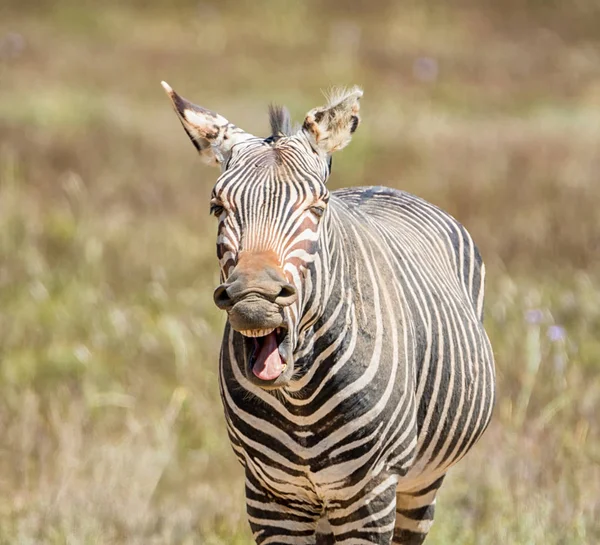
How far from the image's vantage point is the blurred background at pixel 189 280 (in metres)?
6.16

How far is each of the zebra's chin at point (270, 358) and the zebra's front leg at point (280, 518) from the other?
0.81 m

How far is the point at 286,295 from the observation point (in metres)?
2.95

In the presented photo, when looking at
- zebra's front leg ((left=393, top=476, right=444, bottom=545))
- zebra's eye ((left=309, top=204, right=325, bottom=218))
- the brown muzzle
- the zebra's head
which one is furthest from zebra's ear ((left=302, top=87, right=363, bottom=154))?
zebra's front leg ((left=393, top=476, right=444, bottom=545))

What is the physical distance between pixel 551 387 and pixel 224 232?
4735 mm

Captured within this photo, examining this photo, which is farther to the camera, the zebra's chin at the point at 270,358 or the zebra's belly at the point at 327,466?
the zebra's belly at the point at 327,466

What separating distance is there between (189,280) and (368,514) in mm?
6387

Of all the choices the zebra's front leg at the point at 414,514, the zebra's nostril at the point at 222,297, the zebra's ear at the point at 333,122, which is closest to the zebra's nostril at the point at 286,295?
the zebra's nostril at the point at 222,297

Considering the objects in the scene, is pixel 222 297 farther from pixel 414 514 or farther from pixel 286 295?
pixel 414 514

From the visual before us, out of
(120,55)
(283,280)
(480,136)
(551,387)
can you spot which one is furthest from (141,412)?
(120,55)

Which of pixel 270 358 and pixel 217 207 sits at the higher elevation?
pixel 217 207

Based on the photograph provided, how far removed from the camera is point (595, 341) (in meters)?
8.38

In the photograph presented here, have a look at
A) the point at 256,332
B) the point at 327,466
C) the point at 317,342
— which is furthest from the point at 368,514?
the point at 256,332

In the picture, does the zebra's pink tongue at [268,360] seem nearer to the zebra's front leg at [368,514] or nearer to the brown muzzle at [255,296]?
the brown muzzle at [255,296]

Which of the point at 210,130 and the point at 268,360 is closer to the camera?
the point at 268,360
